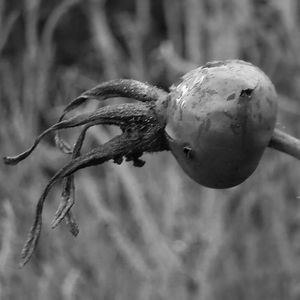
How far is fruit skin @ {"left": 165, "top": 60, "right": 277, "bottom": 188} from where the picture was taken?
113 centimetres

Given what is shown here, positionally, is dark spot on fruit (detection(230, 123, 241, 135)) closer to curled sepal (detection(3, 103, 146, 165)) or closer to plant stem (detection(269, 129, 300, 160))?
plant stem (detection(269, 129, 300, 160))

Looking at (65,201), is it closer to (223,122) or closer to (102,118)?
(102,118)

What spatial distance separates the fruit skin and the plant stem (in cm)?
2

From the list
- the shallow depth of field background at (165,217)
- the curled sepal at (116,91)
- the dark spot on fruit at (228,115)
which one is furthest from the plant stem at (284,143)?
the shallow depth of field background at (165,217)

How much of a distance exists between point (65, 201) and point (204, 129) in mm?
273

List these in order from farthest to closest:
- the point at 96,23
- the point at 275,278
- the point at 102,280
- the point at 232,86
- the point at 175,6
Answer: the point at 175,6
the point at 96,23
the point at 275,278
the point at 102,280
the point at 232,86

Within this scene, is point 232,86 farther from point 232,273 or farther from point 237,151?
point 232,273

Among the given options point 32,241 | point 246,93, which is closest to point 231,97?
point 246,93

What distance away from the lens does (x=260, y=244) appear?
3.13 meters

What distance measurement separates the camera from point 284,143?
1.18 metres

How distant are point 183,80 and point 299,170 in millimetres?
2190

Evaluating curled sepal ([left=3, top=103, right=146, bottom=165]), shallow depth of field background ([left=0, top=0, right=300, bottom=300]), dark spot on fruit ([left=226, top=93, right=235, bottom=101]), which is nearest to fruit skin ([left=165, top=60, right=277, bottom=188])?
dark spot on fruit ([left=226, top=93, right=235, bottom=101])

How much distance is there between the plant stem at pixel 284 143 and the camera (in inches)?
46.0

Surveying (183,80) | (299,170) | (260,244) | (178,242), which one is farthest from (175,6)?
(183,80)
